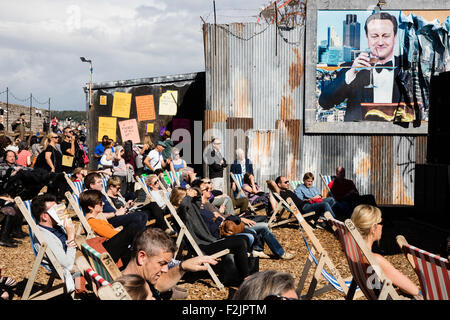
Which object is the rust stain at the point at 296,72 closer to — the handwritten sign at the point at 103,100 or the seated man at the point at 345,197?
the seated man at the point at 345,197

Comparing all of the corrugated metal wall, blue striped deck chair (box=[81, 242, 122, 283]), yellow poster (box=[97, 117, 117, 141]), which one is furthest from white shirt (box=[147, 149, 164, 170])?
blue striped deck chair (box=[81, 242, 122, 283])

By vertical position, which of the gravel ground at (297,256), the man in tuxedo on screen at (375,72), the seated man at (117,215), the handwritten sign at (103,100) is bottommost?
the gravel ground at (297,256)

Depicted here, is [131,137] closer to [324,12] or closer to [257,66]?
[257,66]

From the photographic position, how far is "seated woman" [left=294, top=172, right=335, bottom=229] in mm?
9781

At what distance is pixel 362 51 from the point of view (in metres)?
13.6

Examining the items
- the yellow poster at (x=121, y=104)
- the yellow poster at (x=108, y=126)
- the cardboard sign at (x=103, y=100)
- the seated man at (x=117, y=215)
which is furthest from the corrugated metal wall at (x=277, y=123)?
the seated man at (x=117, y=215)

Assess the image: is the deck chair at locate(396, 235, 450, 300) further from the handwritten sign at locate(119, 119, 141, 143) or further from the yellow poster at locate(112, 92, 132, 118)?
the yellow poster at locate(112, 92, 132, 118)

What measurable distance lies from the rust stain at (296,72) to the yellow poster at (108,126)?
6003mm

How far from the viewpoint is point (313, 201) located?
10.2 m

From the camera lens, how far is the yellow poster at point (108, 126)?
1580cm

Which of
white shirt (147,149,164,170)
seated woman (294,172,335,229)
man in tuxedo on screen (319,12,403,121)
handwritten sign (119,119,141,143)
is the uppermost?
man in tuxedo on screen (319,12,403,121)

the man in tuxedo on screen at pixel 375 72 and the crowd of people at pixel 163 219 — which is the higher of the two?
the man in tuxedo on screen at pixel 375 72

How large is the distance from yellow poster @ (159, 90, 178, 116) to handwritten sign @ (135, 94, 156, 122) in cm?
30

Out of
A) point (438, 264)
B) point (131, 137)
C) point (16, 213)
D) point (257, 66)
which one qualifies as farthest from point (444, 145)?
point (131, 137)
